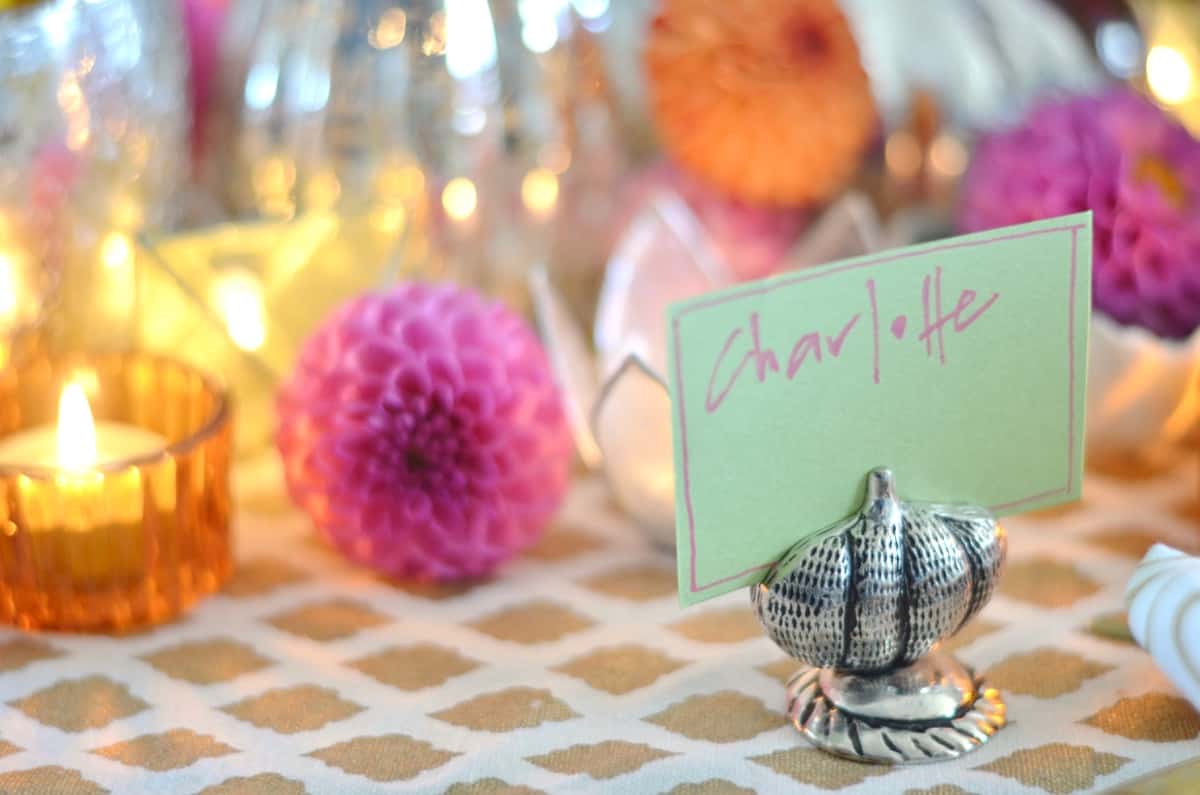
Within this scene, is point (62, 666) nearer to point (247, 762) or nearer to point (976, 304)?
point (247, 762)

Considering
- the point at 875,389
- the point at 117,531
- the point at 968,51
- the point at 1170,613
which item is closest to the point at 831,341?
the point at 875,389

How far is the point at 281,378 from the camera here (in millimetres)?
568

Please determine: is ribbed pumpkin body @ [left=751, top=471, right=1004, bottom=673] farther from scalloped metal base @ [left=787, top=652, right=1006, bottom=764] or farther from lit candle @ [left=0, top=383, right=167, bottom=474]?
lit candle @ [left=0, top=383, right=167, bottom=474]

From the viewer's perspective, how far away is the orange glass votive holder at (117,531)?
0.44 m

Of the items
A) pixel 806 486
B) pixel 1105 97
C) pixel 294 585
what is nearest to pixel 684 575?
pixel 806 486

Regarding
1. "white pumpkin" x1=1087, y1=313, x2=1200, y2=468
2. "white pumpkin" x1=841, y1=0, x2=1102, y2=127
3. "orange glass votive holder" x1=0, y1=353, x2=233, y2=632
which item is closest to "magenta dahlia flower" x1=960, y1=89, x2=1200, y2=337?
"white pumpkin" x1=1087, y1=313, x2=1200, y2=468

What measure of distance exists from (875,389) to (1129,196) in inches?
7.6

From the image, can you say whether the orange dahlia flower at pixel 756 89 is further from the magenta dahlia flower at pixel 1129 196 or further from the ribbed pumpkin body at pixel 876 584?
the ribbed pumpkin body at pixel 876 584

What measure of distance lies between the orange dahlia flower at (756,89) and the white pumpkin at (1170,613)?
263 mm

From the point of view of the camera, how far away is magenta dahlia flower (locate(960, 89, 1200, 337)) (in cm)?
51

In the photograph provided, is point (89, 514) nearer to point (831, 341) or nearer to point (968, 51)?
point (831, 341)

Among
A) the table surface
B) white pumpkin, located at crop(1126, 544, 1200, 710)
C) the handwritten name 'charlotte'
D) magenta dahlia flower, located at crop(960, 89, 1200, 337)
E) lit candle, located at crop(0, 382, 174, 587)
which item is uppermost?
magenta dahlia flower, located at crop(960, 89, 1200, 337)

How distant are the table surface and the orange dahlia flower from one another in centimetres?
18

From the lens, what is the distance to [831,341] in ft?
1.19
